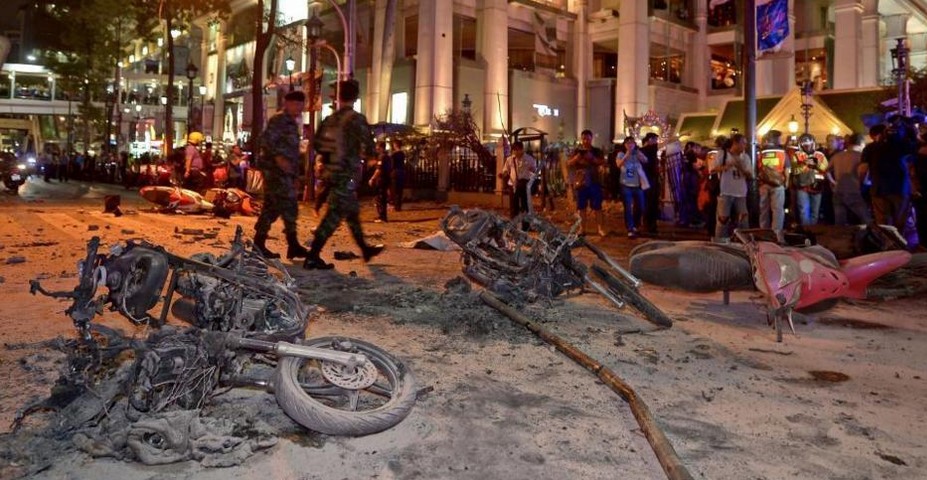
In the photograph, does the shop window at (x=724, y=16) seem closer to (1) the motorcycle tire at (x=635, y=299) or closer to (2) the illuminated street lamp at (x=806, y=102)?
(2) the illuminated street lamp at (x=806, y=102)

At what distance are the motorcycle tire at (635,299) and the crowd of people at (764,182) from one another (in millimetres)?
1661

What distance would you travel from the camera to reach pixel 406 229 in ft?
46.0

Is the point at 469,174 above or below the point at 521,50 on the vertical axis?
below

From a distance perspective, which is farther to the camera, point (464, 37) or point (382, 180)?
point (464, 37)

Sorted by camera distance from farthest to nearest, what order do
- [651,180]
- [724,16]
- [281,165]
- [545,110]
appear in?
[724,16] < [545,110] < [651,180] < [281,165]

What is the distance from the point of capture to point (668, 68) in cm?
4297

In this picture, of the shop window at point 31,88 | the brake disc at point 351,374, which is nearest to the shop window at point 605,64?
the brake disc at point 351,374

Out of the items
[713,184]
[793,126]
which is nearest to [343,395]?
[713,184]

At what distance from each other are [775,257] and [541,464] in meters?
3.25

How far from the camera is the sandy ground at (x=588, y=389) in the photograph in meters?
2.88

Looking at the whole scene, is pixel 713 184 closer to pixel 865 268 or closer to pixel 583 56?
pixel 865 268

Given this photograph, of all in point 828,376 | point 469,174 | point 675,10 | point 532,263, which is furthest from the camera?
point 675,10

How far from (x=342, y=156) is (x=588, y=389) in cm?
418

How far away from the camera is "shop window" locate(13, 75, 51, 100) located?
262ft
